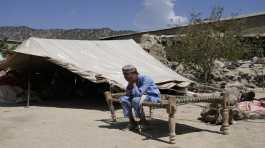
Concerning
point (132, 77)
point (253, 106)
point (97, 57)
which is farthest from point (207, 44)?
point (132, 77)

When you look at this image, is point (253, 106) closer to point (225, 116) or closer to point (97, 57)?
point (225, 116)

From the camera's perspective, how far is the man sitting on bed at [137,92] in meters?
6.81

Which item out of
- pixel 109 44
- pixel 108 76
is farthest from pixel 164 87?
pixel 109 44

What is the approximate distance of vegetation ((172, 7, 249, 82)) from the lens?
15.8 meters

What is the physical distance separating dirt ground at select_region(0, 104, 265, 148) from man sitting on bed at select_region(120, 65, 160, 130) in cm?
37

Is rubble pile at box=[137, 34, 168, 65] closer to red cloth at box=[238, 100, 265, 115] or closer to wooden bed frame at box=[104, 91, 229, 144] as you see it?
red cloth at box=[238, 100, 265, 115]

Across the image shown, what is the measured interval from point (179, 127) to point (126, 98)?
1.06 meters

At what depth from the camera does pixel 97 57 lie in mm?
12547

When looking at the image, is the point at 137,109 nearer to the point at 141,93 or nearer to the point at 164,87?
the point at 141,93

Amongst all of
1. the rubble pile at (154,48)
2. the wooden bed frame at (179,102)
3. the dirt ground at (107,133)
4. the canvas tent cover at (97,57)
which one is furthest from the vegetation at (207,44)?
the wooden bed frame at (179,102)

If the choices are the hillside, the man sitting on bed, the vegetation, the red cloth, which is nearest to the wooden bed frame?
the man sitting on bed

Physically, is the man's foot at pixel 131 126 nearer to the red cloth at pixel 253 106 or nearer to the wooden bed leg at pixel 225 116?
the wooden bed leg at pixel 225 116

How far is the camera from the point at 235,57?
16.2 m

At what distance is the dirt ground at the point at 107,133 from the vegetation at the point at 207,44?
6804 mm
